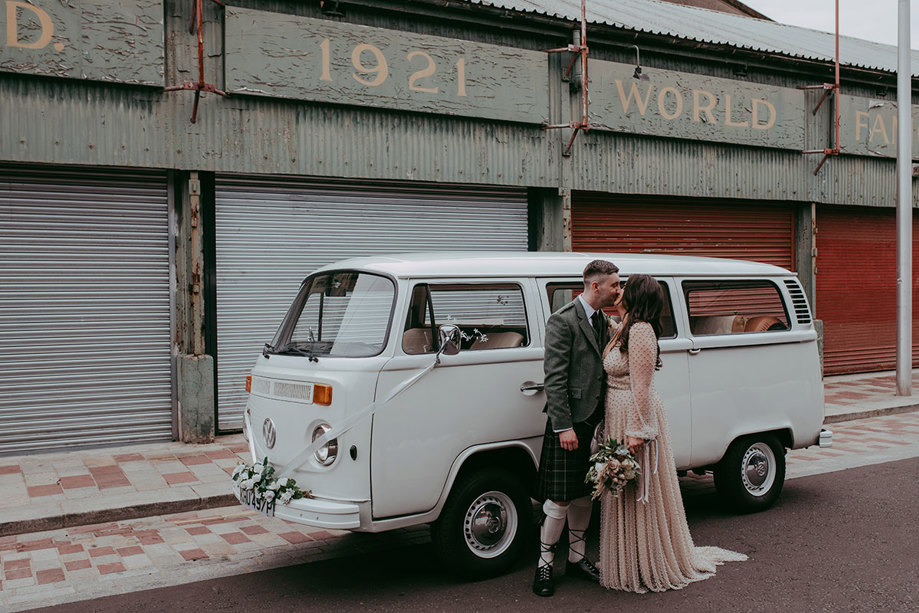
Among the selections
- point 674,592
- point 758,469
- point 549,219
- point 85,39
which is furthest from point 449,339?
point 549,219

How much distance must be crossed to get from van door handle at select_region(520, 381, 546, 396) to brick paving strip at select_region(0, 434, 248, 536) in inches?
129

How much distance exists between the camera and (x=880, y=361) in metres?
15.9

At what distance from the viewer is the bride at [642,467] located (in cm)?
493

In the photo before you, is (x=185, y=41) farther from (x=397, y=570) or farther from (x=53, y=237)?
(x=397, y=570)

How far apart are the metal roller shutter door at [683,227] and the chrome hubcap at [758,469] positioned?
626 centimetres

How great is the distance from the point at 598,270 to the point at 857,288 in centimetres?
1246

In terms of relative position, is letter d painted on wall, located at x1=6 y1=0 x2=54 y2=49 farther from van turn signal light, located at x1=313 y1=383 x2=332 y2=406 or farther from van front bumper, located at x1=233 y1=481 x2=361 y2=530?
van front bumper, located at x1=233 y1=481 x2=361 y2=530

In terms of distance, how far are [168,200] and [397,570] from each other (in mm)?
5859

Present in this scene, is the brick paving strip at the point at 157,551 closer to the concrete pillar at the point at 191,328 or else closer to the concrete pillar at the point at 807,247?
the concrete pillar at the point at 191,328

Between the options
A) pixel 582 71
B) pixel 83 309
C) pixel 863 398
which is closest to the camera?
pixel 83 309

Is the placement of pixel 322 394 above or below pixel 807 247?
below

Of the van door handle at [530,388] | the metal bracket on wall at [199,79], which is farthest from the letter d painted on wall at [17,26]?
the van door handle at [530,388]

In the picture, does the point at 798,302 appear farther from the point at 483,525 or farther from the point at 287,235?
the point at 287,235

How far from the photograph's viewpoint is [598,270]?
510 centimetres
